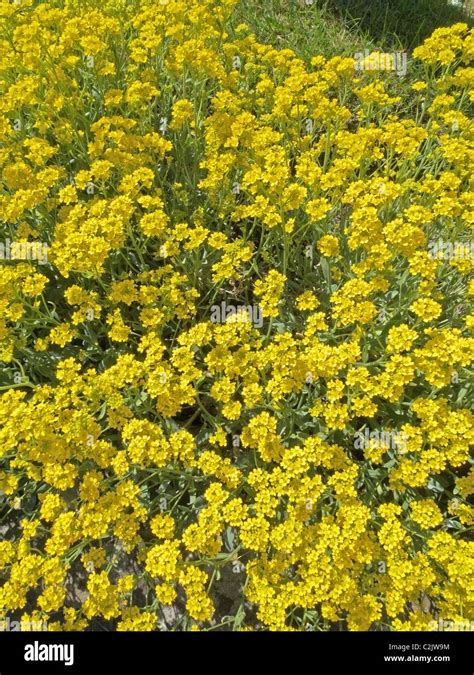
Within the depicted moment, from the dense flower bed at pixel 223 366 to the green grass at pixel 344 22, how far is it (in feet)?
5.87

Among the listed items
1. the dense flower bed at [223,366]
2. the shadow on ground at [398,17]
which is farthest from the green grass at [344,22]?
the dense flower bed at [223,366]

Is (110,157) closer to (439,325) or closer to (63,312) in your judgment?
(63,312)

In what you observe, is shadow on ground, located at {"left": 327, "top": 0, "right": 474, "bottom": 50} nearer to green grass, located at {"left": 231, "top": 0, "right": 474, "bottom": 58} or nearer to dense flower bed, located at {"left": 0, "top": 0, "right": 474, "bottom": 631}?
green grass, located at {"left": 231, "top": 0, "right": 474, "bottom": 58}

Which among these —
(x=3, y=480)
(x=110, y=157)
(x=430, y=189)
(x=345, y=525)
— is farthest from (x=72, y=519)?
(x=430, y=189)

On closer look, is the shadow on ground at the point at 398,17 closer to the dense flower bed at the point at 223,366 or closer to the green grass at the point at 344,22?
the green grass at the point at 344,22

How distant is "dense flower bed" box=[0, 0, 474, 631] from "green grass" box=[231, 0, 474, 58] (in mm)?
1790

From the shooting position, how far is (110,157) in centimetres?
331

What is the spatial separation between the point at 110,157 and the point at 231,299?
1.39m

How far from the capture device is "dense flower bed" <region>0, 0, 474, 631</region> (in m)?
2.48

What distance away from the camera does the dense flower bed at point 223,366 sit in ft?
8.13
